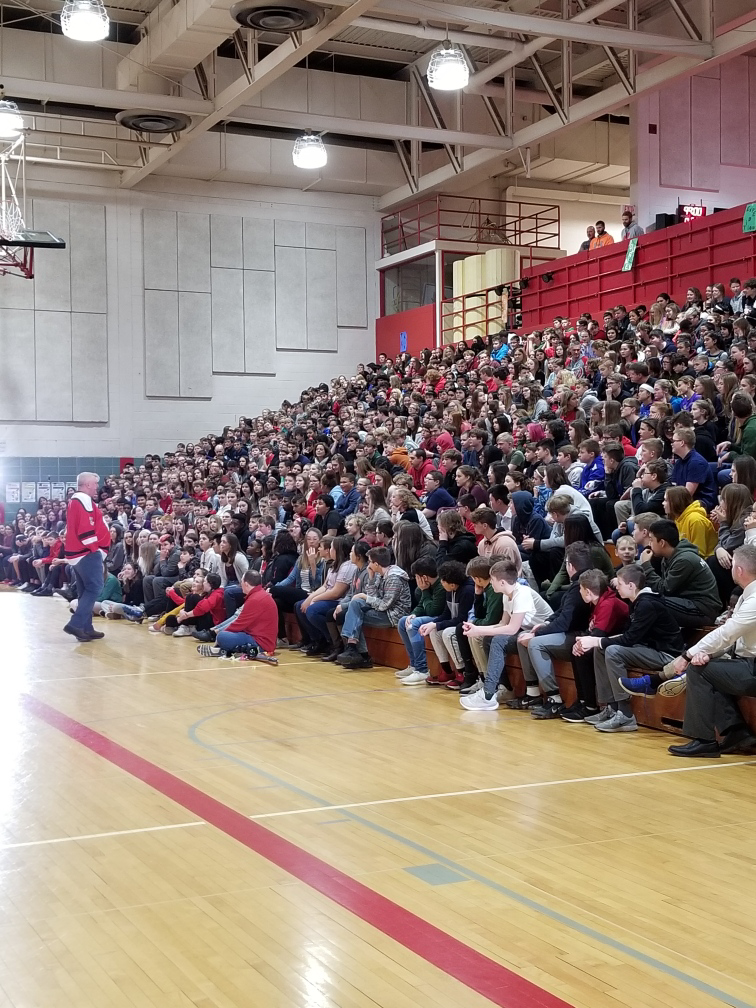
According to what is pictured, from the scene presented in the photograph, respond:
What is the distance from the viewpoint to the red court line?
11.3 feet

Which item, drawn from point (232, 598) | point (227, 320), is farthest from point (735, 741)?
point (227, 320)

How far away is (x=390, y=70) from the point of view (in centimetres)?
2473

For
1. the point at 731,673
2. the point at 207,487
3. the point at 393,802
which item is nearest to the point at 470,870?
the point at 393,802

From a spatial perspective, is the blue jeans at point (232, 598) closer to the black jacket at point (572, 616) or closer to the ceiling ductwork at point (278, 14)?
the black jacket at point (572, 616)

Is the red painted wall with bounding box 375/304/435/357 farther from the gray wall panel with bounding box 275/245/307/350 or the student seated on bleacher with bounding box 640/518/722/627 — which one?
the student seated on bleacher with bounding box 640/518/722/627

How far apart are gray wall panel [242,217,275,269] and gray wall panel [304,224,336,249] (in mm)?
905

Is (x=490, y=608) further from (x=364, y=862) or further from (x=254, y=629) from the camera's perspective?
(x=364, y=862)

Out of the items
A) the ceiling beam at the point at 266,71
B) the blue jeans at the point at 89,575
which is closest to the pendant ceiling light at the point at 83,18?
the ceiling beam at the point at 266,71

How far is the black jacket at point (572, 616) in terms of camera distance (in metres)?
7.82

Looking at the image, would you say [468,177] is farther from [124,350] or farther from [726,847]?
[726,847]

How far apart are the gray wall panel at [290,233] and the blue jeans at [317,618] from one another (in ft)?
54.1

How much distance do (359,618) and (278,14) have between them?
339 inches

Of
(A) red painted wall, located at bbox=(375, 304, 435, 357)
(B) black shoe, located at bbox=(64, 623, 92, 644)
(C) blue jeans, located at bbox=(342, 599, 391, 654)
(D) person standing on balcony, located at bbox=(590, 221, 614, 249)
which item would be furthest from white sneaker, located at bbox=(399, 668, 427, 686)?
(A) red painted wall, located at bbox=(375, 304, 435, 357)

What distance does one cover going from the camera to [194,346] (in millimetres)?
25328
